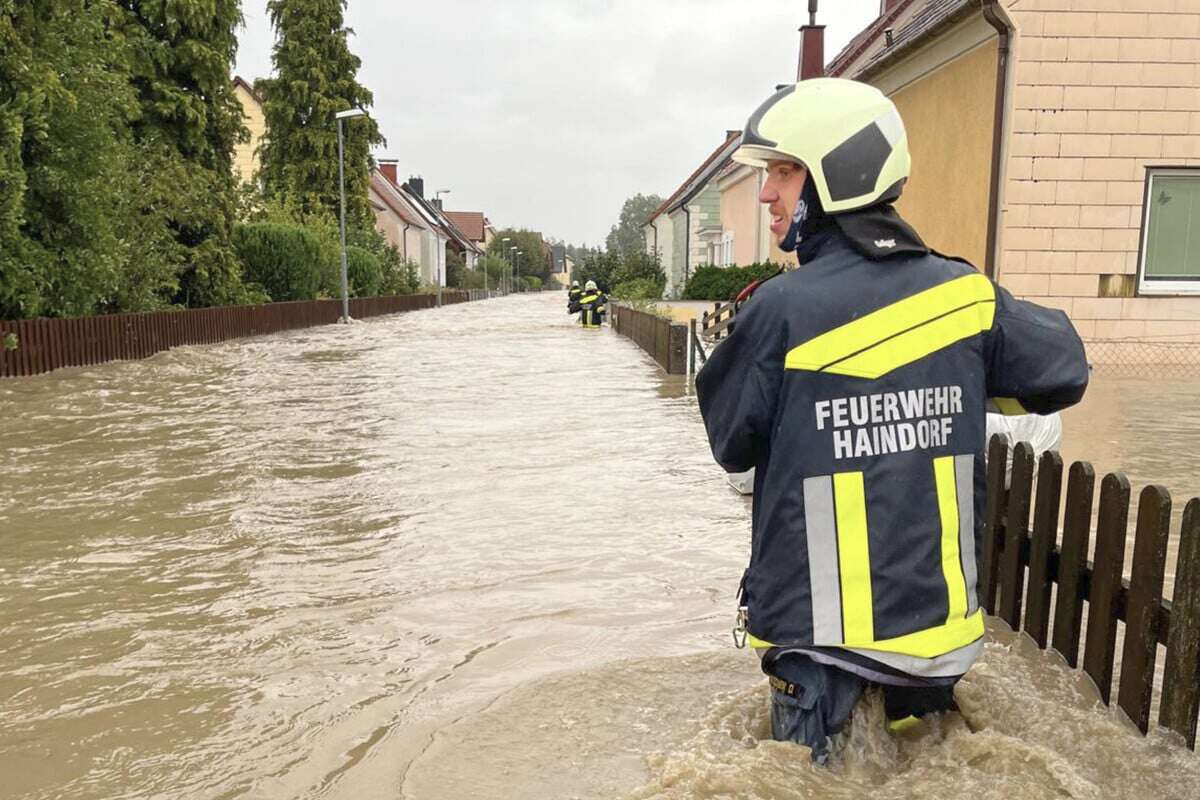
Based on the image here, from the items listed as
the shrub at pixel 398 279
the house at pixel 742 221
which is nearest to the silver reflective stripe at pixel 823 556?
the house at pixel 742 221

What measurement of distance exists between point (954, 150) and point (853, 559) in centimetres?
1386

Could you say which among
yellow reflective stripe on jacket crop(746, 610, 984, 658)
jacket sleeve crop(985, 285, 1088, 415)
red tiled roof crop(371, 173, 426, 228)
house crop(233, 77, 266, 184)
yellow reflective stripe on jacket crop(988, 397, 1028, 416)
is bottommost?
yellow reflective stripe on jacket crop(746, 610, 984, 658)

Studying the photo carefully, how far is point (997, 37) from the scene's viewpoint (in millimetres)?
13203

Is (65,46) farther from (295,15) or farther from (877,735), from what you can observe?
(295,15)

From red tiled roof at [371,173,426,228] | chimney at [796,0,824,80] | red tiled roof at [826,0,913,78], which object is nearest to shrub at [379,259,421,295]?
red tiled roof at [371,173,426,228]

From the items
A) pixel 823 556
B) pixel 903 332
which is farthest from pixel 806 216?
pixel 823 556

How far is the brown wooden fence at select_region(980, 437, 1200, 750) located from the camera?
123 inches

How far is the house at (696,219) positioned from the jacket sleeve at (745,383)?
1518 inches

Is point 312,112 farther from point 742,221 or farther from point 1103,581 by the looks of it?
point 1103,581

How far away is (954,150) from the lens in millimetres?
14883

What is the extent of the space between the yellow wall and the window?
79.0 inches

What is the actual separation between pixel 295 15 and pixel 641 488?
4980 cm

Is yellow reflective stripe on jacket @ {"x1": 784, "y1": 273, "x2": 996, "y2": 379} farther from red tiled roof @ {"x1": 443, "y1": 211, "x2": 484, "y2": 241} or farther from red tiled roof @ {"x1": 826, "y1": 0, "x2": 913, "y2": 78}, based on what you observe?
red tiled roof @ {"x1": 443, "y1": 211, "x2": 484, "y2": 241}

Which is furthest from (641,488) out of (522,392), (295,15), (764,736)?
(295,15)
